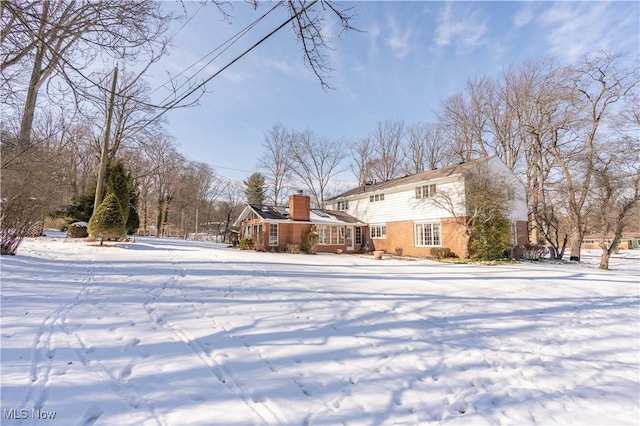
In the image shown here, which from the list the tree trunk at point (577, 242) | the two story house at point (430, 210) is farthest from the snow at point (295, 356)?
the tree trunk at point (577, 242)

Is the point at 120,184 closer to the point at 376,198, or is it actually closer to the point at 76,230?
the point at 76,230

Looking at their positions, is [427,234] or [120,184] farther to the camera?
[120,184]

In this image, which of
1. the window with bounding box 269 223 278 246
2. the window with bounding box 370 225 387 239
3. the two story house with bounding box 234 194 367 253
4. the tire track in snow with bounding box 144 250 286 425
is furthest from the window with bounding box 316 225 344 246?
the tire track in snow with bounding box 144 250 286 425

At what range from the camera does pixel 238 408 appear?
2656 mm

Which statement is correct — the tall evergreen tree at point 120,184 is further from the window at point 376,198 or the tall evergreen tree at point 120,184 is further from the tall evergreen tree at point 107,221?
the window at point 376,198

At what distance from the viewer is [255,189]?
44625 mm

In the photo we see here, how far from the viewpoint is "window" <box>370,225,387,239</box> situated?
2389 centimetres

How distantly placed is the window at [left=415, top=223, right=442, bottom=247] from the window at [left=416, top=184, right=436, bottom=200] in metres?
1.90

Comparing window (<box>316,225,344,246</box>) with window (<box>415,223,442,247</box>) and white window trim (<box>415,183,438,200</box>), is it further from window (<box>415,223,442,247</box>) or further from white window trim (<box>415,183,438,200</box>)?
white window trim (<box>415,183,438,200</box>)

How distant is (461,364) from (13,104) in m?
9.83

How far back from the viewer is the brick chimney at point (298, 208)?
22688mm

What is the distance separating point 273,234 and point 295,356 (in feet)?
61.0

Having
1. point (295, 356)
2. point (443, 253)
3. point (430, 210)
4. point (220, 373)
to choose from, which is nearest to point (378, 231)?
point (430, 210)

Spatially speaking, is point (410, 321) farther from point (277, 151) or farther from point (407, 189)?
point (277, 151)
